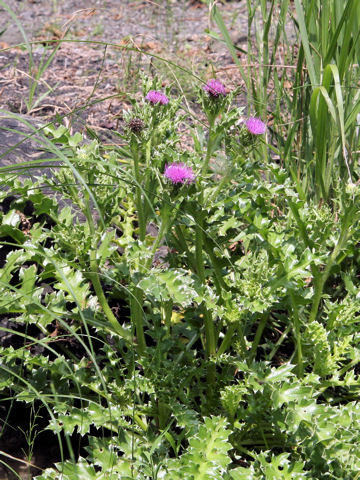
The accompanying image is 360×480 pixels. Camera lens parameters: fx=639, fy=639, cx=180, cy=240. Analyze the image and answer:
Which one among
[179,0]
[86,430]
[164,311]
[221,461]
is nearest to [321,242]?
[164,311]

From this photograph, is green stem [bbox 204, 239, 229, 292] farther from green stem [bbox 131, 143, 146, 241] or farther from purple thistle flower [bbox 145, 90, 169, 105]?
purple thistle flower [bbox 145, 90, 169, 105]

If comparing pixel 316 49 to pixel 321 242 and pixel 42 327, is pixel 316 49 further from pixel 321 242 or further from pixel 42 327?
pixel 42 327

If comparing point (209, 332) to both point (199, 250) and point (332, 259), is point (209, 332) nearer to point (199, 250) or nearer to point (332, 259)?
point (199, 250)

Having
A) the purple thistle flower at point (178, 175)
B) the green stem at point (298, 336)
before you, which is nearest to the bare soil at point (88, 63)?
the purple thistle flower at point (178, 175)

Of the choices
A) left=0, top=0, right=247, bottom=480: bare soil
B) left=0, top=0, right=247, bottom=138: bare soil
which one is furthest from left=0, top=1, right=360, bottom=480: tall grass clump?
left=0, top=0, right=247, bottom=138: bare soil

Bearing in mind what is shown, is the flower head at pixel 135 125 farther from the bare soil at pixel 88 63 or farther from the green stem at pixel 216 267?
the green stem at pixel 216 267

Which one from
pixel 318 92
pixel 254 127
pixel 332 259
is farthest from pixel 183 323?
pixel 318 92

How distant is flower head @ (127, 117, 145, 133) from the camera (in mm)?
1748

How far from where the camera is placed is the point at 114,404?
1882 millimetres

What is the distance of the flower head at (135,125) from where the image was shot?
175cm

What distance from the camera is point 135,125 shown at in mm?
1752

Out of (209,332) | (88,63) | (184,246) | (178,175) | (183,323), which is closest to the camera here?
(178,175)

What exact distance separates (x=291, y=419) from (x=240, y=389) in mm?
157

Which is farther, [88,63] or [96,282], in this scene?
[88,63]
